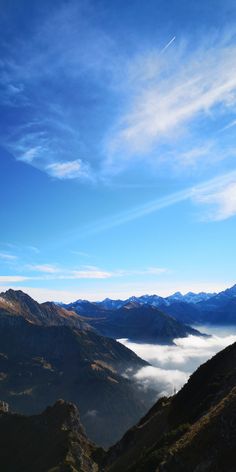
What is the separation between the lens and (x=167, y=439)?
55312 millimetres

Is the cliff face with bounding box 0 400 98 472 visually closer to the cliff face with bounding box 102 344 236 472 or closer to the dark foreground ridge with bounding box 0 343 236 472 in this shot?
the dark foreground ridge with bounding box 0 343 236 472

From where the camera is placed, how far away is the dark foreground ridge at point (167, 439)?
42159 millimetres

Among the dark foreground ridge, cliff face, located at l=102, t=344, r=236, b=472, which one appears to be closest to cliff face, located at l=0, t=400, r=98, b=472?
the dark foreground ridge

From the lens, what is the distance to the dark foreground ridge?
138ft

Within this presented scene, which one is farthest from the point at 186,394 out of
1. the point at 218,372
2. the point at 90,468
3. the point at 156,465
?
the point at 90,468

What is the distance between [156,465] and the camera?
153 ft

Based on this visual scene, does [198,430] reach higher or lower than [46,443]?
higher

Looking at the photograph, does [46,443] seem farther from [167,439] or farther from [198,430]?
[198,430]

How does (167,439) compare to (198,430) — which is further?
(167,439)

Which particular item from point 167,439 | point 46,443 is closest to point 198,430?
point 167,439

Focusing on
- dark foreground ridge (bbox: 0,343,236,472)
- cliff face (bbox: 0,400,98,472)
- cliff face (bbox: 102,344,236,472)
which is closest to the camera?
cliff face (bbox: 102,344,236,472)

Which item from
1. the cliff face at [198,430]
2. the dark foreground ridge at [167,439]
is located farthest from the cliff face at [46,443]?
the cliff face at [198,430]

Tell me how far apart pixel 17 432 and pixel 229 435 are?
157607 mm

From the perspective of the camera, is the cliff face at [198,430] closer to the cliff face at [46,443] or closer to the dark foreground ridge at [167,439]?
the dark foreground ridge at [167,439]
